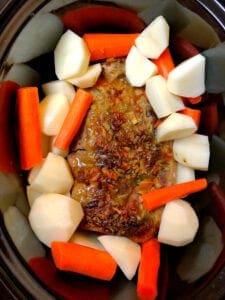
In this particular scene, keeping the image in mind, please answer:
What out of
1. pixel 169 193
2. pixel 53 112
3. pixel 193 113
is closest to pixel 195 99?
pixel 193 113

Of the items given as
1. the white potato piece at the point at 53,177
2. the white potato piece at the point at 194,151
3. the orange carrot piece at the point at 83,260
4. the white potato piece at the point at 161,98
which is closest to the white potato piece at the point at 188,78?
the white potato piece at the point at 161,98

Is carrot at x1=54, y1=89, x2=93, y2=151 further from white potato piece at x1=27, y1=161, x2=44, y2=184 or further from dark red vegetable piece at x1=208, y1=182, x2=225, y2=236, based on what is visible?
dark red vegetable piece at x1=208, y1=182, x2=225, y2=236

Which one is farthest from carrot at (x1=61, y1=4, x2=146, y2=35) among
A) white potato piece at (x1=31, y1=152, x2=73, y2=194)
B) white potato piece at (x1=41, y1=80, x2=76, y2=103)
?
white potato piece at (x1=31, y1=152, x2=73, y2=194)

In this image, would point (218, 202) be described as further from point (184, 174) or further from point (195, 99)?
point (195, 99)

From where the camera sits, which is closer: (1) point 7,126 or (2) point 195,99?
(1) point 7,126

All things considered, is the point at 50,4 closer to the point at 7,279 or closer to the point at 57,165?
the point at 57,165

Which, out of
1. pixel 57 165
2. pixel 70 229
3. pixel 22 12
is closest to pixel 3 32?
pixel 22 12

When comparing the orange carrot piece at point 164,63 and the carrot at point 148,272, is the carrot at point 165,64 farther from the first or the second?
the carrot at point 148,272

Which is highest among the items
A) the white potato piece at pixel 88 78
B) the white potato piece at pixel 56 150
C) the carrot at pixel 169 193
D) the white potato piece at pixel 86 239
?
the white potato piece at pixel 88 78
